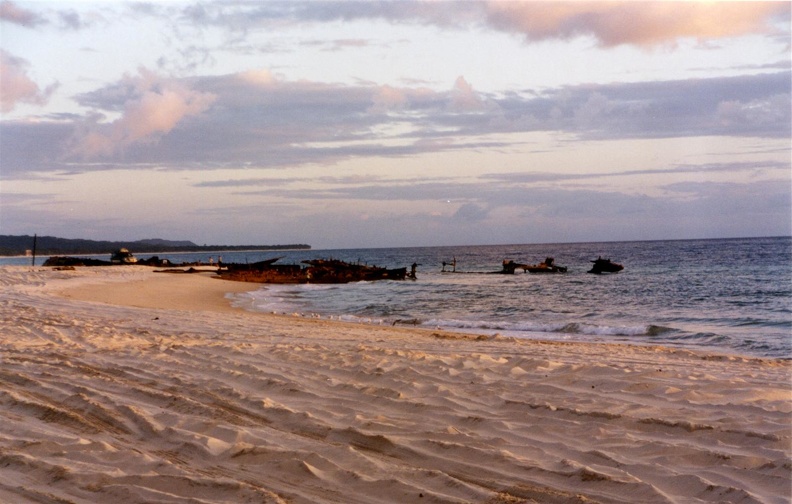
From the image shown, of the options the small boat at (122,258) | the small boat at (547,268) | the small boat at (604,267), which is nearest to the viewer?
the small boat at (604,267)

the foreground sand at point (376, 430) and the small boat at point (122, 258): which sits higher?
the small boat at point (122, 258)

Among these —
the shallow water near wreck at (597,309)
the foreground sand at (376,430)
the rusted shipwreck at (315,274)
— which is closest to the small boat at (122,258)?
the rusted shipwreck at (315,274)

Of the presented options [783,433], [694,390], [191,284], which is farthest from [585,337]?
[191,284]

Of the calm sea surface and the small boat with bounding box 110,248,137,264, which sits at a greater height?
the small boat with bounding box 110,248,137,264

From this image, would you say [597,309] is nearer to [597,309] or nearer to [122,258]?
[597,309]

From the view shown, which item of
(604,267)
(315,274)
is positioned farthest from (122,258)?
(604,267)

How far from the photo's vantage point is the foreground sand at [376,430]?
3730mm

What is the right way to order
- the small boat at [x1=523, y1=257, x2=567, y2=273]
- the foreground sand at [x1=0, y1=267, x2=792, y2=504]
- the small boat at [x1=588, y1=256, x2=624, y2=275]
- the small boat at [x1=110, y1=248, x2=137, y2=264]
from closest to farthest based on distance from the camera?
the foreground sand at [x1=0, y1=267, x2=792, y2=504] < the small boat at [x1=588, y1=256, x2=624, y2=275] < the small boat at [x1=523, y1=257, x2=567, y2=273] < the small boat at [x1=110, y1=248, x2=137, y2=264]

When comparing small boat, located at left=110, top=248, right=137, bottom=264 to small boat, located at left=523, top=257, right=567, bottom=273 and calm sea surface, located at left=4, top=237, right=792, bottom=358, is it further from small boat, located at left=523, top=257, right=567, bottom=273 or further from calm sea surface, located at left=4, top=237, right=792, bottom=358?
small boat, located at left=523, top=257, right=567, bottom=273

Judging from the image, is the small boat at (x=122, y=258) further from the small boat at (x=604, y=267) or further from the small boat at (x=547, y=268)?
the small boat at (x=604, y=267)

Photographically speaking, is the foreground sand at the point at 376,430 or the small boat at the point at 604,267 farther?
the small boat at the point at 604,267

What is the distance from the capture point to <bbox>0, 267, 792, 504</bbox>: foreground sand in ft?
12.2

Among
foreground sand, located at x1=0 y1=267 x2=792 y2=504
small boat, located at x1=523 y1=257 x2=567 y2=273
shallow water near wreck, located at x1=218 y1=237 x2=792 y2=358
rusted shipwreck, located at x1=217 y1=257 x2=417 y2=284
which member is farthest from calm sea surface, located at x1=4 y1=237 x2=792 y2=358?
small boat, located at x1=523 y1=257 x2=567 y2=273

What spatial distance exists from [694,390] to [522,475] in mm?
2789
